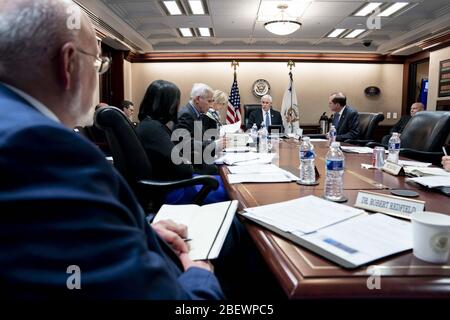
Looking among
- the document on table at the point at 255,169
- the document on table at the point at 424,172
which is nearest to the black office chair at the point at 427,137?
the document on table at the point at 424,172

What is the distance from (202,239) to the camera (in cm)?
98

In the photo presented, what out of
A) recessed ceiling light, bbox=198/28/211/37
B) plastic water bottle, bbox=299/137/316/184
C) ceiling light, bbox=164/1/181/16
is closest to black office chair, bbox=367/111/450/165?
plastic water bottle, bbox=299/137/316/184

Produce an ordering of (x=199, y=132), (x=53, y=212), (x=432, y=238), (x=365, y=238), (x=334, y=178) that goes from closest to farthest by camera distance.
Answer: (x=53, y=212)
(x=432, y=238)
(x=365, y=238)
(x=334, y=178)
(x=199, y=132)

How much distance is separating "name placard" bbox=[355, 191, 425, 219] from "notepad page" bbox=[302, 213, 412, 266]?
0.20 feet

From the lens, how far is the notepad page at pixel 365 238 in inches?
30.2

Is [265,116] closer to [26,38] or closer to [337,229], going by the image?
[337,229]

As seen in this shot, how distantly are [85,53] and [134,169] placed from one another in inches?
43.9

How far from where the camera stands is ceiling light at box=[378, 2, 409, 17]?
4824 millimetres

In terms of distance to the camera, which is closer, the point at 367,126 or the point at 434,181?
the point at 434,181

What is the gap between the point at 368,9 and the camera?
505cm

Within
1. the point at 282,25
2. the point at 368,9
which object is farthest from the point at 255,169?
the point at 368,9

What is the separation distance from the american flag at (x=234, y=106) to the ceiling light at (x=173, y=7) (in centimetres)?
265

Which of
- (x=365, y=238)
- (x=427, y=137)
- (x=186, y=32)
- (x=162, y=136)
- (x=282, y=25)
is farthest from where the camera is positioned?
(x=186, y=32)

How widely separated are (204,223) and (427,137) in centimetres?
249
